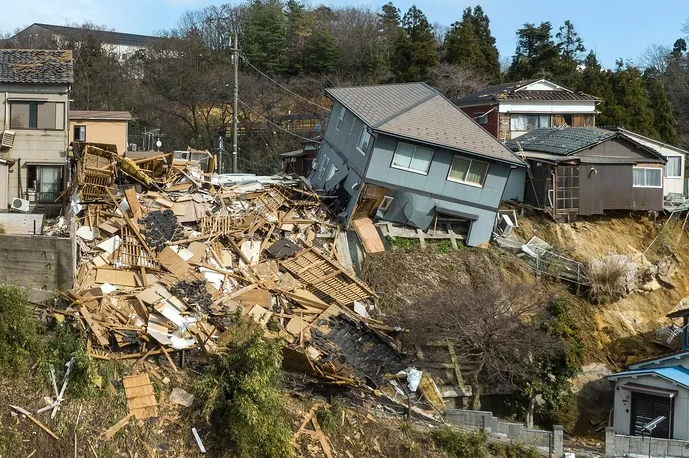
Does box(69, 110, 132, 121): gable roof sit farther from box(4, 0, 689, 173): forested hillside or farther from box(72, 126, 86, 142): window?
box(4, 0, 689, 173): forested hillside

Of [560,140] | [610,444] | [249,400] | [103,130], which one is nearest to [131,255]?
[249,400]

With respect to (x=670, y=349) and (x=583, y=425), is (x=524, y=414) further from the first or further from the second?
(x=670, y=349)

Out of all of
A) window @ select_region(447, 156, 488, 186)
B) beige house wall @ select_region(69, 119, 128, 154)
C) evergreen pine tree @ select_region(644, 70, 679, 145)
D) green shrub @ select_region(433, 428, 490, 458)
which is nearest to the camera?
green shrub @ select_region(433, 428, 490, 458)

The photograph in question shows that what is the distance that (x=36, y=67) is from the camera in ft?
78.2

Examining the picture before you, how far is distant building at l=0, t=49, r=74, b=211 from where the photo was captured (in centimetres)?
2300

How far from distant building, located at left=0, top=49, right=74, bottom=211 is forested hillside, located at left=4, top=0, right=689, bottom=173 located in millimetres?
12503

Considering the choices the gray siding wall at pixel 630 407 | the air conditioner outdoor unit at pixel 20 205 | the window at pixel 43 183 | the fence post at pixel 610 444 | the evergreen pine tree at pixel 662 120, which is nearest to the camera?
the fence post at pixel 610 444

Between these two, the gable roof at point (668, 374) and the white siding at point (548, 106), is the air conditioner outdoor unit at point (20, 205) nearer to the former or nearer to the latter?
the gable roof at point (668, 374)

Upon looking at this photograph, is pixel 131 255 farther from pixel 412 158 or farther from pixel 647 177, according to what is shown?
pixel 647 177

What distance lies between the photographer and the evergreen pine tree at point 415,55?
39.4 meters

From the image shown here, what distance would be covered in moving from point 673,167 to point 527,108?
5.75 m

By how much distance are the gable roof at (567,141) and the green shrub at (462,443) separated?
11.7 m

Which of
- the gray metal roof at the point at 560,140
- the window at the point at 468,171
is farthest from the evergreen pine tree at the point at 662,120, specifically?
the window at the point at 468,171

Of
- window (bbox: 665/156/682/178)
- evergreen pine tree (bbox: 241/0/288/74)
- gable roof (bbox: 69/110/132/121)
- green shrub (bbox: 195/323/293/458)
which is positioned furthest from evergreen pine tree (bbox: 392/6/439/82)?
green shrub (bbox: 195/323/293/458)
